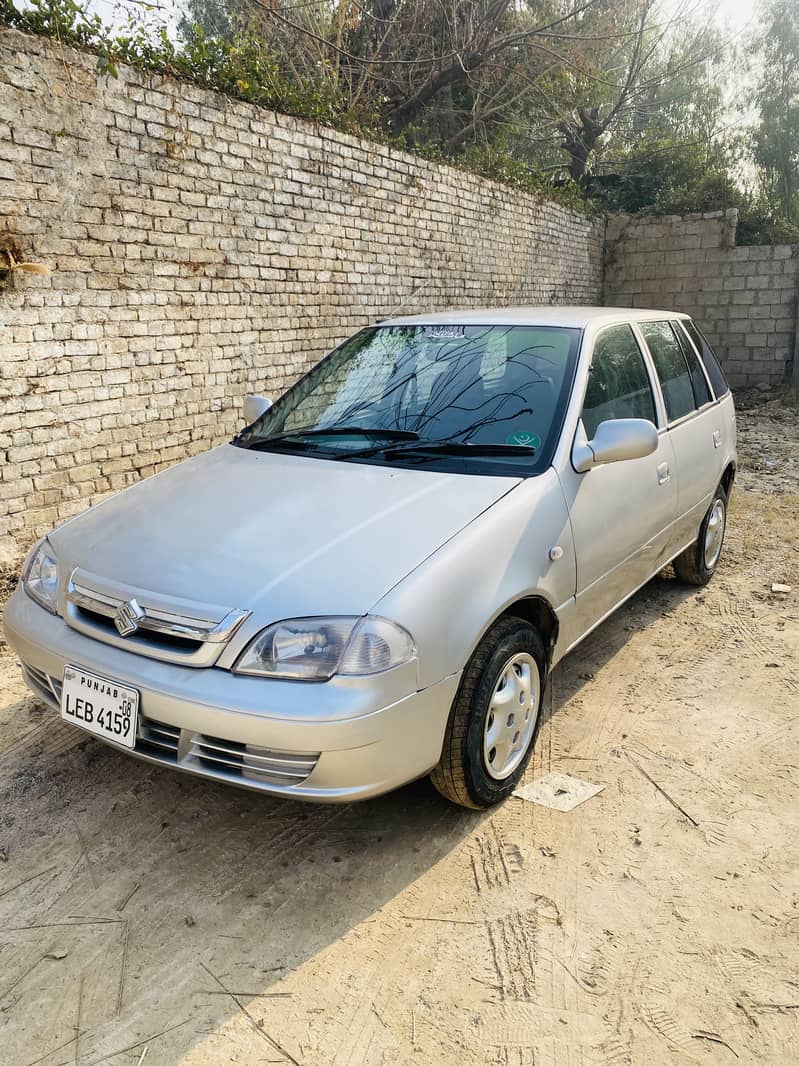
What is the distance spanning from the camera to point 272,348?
24.6 ft

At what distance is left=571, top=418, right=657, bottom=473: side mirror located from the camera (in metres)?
3.06

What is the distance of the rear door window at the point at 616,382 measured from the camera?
3334mm

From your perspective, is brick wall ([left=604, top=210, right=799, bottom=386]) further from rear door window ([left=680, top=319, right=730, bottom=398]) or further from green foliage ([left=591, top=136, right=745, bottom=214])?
rear door window ([left=680, top=319, right=730, bottom=398])

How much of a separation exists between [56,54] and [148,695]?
4.89 meters

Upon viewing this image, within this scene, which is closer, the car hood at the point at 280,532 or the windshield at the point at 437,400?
the car hood at the point at 280,532

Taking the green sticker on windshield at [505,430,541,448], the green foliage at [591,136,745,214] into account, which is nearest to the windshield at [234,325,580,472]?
the green sticker on windshield at [505,430,541,448]

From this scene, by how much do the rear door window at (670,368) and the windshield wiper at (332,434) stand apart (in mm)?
1609

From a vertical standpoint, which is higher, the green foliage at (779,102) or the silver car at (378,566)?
the green foliage at (779,102)

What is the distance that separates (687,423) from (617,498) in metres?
1.18

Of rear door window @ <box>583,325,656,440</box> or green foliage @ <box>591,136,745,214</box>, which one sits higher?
green foliage @ <box>591,136,745,214</box>

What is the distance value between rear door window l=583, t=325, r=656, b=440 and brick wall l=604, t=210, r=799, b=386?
11450 millimetres

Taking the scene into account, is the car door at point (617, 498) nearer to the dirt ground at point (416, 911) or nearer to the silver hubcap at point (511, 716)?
the silver hubcap at point (511, 716)

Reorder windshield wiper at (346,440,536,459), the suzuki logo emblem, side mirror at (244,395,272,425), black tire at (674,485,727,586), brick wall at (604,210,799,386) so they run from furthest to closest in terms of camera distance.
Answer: brick wall at (604,210,799,386), black tire at (674,485,727,586), side mirror at (244,395,272,425), windshield wiper at (346,440,536,459), the suzuki logo emblem

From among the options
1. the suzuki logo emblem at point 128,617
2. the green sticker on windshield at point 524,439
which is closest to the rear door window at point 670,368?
the green sticker on windshield at point 524,439
